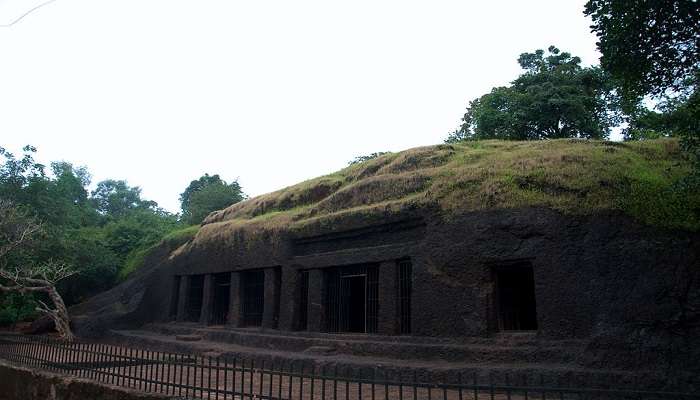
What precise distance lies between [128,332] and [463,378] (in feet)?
45.8

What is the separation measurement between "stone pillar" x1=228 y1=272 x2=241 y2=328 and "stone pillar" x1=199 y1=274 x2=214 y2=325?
1.38 metres

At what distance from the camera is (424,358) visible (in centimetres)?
1037

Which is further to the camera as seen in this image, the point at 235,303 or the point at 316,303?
the point at 235,303

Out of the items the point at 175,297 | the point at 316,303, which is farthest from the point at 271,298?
the point at 175,297

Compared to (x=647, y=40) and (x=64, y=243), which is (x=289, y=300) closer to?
(x=647, y=40)

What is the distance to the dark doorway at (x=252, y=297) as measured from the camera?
646 inches

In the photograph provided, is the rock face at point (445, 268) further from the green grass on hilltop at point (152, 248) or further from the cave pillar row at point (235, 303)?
the green grass on hilltop at point (152, 248)

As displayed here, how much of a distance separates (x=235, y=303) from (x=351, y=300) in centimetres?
468

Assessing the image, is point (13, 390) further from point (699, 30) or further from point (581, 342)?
point (699, 30)

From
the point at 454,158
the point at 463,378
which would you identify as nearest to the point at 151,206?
the point at 454,158

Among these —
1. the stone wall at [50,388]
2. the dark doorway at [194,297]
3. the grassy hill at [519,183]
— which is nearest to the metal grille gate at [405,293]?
the grassy hill at [519,183]

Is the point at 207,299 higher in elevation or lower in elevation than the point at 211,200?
lower

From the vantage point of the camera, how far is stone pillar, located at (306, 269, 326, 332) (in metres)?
13.4

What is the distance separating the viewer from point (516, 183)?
1077 cm
